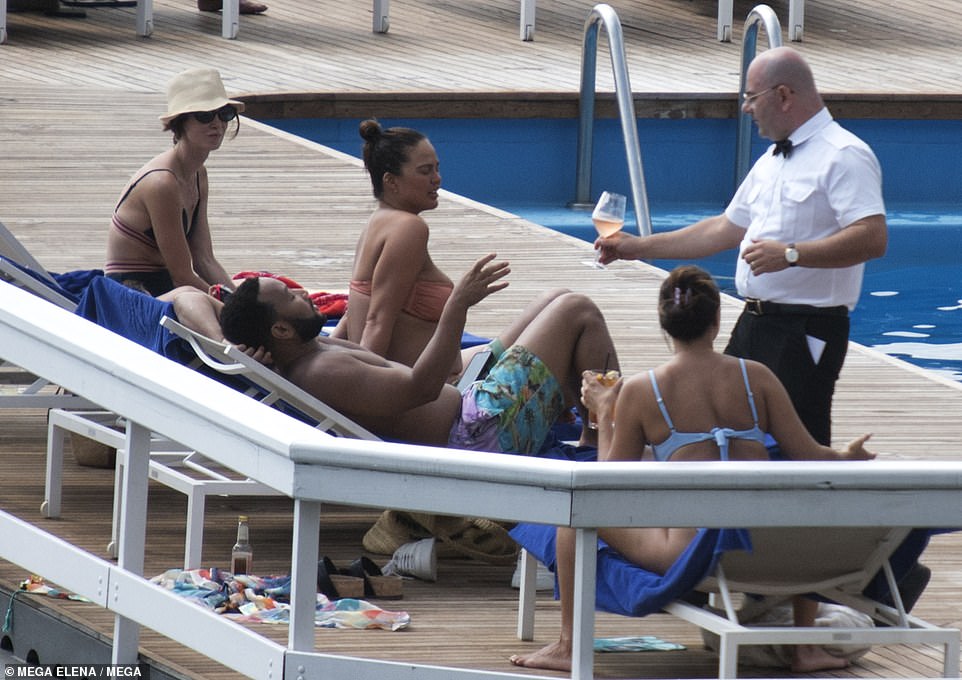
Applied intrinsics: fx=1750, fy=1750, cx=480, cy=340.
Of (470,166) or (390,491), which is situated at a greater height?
(390,491)

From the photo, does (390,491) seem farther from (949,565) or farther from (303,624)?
(949,565)

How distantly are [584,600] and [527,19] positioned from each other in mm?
10901

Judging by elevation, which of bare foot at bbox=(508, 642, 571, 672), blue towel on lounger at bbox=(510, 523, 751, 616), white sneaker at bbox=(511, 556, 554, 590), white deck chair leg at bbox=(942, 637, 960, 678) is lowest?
white sneaker at bbox=(511, 556, 554, 590)

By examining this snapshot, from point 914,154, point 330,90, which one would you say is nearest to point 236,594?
point 330,90

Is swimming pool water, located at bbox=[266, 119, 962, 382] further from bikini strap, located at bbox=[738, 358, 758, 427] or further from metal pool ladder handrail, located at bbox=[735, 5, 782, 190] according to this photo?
bikini strap, located at bbox=[738, 358, 758, 427]

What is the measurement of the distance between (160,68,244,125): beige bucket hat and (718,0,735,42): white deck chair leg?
869 centimetres

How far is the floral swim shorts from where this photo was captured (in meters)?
4.47

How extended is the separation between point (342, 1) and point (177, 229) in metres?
9.97

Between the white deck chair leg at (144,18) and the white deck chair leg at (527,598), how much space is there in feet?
31.7

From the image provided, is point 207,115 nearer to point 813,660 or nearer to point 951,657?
point 813,660

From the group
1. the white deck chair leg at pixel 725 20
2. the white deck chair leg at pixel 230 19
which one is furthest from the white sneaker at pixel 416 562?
the white deck chair leg at pixel 725 20

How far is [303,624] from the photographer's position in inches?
111

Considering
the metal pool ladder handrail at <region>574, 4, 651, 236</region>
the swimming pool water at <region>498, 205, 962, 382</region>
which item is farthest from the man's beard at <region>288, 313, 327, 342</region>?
the swimming pool water at <region>498, 205, 962, 382</region>

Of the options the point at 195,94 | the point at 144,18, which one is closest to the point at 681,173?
the point at 144,18
